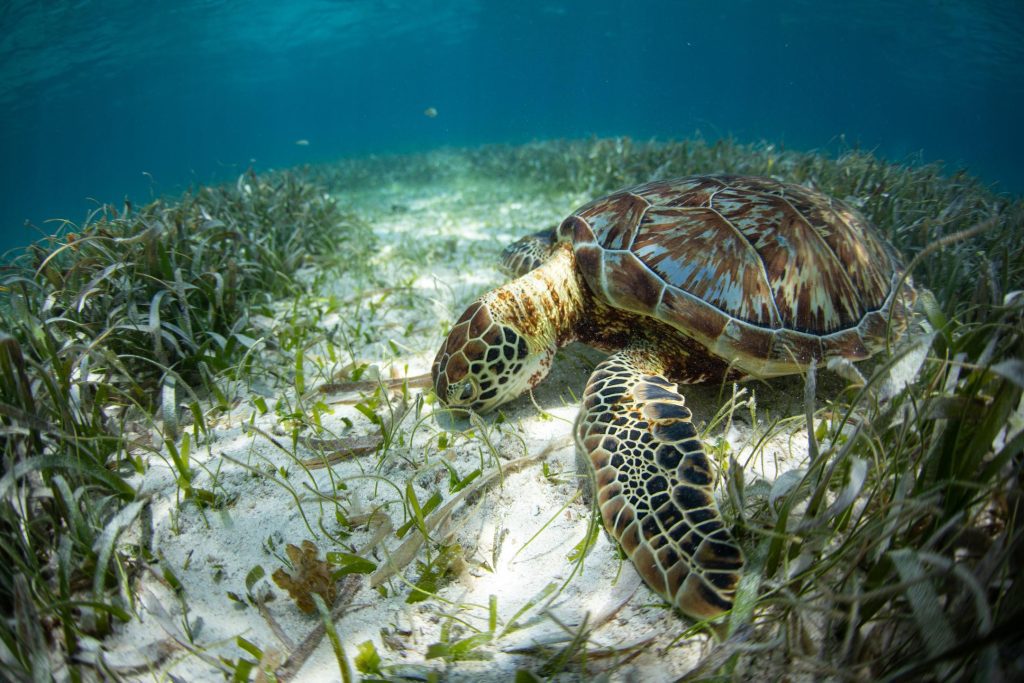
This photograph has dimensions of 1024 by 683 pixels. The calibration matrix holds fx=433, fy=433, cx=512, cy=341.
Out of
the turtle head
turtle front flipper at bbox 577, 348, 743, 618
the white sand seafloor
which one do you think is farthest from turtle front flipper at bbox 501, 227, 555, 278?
turtle front flipper at bbox 577, 348, 743, 618

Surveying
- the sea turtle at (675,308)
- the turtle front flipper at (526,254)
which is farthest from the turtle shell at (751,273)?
the turtle front flipper at (526,254)

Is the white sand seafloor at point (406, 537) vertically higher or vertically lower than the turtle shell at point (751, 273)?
lower

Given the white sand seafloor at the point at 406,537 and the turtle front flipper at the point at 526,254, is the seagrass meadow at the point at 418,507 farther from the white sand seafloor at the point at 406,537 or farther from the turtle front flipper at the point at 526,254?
the turtle front flipper at the point at 526,254

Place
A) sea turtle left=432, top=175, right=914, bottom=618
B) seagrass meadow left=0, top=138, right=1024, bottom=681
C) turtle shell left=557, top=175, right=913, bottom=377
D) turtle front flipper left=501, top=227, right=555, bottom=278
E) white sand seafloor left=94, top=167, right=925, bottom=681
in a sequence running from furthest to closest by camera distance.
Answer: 1. turtle front flipper left=501, top=227, right=555, bottom=278
2. turtle shell left=557, top=175, right=913, bottom=377
3. sea turtle left=432, top=175, right=914, bottom=618
4. white sand seafloor left=94, top=167, right=925, bottom=681
5. seagrass meadow left=0, top=138, right=1024, bottom=681

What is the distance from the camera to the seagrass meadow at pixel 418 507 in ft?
3.62

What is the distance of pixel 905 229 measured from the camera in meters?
3.65

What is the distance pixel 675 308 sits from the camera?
219 centimetres

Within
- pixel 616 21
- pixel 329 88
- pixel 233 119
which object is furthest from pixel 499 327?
pixel 233 119

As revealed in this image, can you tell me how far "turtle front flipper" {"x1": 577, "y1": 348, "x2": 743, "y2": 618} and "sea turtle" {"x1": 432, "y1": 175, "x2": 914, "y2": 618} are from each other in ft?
0.03

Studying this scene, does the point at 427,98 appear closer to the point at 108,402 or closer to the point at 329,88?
the point at 329,88

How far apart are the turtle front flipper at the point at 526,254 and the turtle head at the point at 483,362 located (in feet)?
3.20

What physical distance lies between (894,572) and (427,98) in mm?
116723

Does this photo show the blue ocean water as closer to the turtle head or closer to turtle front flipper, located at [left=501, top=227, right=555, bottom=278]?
the turtle head

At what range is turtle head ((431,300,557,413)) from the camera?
2191 mm
